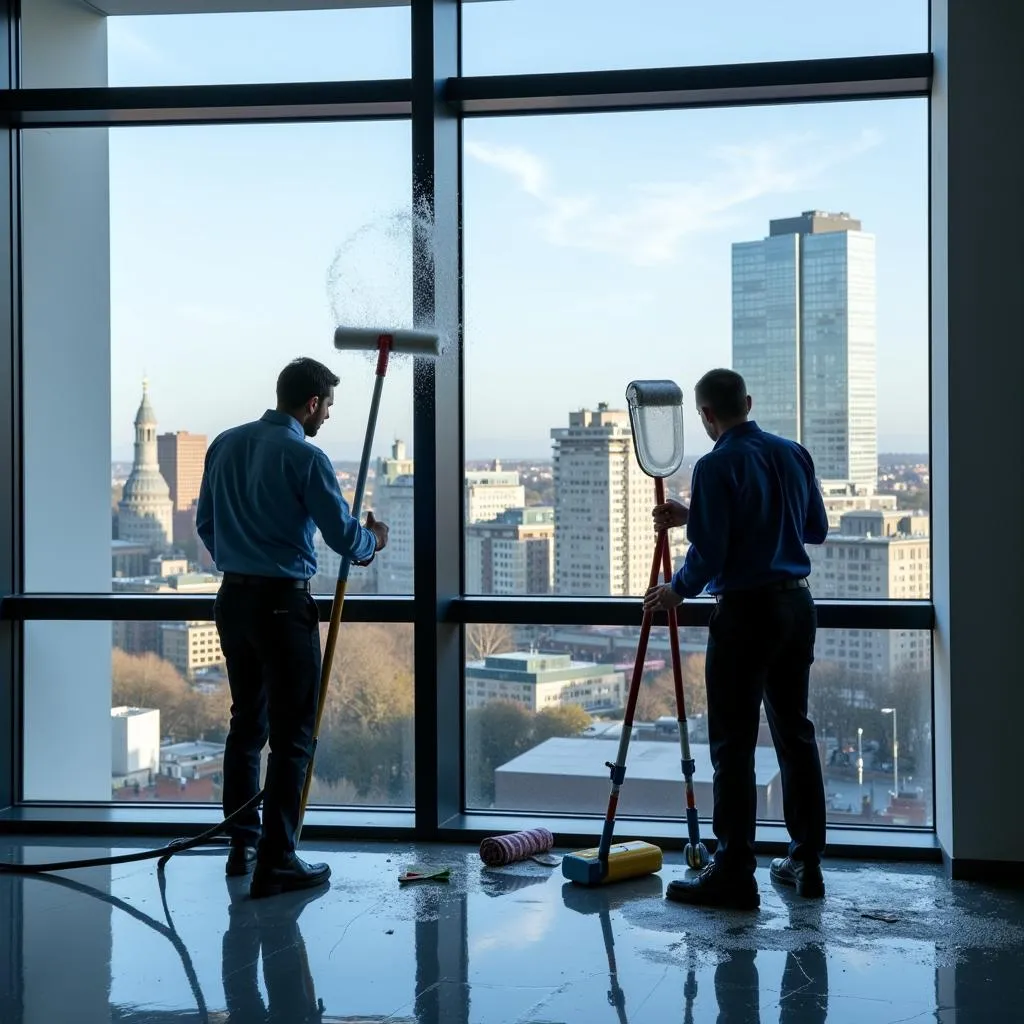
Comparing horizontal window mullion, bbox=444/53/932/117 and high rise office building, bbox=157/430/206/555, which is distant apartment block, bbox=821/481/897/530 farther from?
high rise office building, bbox=157/430/206/555

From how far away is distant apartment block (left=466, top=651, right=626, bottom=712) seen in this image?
4.63 m

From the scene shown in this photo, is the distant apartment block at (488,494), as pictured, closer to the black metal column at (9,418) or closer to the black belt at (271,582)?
the black belt at (271,582)

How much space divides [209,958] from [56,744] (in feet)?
6.69

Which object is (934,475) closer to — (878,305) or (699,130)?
(878,305)

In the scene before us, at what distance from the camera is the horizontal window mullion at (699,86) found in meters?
4.29

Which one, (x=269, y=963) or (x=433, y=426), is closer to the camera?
(x=269, y=963)

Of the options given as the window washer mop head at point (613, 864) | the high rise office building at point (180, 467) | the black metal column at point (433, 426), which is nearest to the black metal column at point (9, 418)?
the high rise office building at point (180, 467)

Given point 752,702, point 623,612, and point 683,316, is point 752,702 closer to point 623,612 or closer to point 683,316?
point 623,612

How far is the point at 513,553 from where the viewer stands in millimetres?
4777

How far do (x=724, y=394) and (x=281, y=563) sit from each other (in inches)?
58.1

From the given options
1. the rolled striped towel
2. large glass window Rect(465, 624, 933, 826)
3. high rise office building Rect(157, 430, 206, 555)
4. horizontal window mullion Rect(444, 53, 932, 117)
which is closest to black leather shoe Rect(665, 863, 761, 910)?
the rolled striped towel

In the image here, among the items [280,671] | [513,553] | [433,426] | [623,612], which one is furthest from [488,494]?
[280,671]

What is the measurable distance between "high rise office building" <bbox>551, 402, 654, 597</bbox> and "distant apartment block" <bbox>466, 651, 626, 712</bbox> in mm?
278

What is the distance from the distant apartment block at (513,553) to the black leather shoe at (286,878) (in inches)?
50.2
